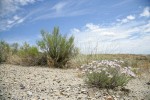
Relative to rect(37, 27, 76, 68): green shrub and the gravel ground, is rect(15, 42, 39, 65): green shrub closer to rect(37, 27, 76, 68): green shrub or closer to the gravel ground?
rect(37, 27, 76, 68): green shrub

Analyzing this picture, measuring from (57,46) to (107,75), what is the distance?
308cm

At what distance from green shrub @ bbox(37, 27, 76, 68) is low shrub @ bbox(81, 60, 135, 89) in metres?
2.64

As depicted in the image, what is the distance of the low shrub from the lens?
502 centimetres

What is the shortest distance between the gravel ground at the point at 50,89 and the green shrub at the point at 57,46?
1826 mm

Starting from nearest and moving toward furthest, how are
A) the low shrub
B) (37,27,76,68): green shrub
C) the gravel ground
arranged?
1. the gravel ground
2. the low shrub
3. (37,27,76,68): green shrub

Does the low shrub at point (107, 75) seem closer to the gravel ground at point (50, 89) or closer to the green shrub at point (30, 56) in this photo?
the gravel ground at point (50, 89)

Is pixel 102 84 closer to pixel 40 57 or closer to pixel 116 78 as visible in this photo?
pixel 116 78

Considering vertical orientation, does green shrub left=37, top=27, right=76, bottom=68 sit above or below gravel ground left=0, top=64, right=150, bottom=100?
above

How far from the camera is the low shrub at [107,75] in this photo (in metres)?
5.02

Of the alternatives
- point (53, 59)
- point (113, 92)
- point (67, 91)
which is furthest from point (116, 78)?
point (53, 59)

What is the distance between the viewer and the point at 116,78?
5109 millimetres

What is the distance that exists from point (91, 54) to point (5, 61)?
9.40 feet

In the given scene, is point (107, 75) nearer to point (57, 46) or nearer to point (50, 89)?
point (50, 89)

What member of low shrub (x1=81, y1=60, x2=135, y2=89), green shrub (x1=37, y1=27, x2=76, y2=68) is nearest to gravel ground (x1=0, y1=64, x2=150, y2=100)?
low shrub (x1=81, y1=60, x2=135, y2=89)
